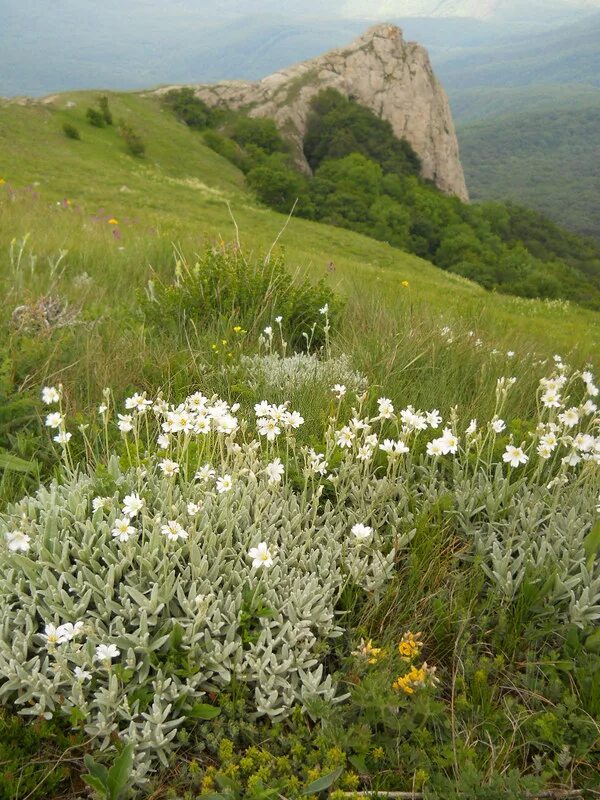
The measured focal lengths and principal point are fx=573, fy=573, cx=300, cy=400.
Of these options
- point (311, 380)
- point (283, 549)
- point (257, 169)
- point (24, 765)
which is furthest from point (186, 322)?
point (257, 169)

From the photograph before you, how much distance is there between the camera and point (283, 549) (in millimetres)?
2584

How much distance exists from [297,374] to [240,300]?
1.57 meters

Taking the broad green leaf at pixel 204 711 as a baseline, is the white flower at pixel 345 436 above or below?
above

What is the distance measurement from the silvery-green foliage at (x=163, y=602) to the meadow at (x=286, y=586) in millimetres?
14

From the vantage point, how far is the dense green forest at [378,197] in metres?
43.7

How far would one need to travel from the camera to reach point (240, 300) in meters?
5.29

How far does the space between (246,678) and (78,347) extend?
2743mm

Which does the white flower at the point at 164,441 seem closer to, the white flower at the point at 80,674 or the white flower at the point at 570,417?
the white flower at the point at 80,674

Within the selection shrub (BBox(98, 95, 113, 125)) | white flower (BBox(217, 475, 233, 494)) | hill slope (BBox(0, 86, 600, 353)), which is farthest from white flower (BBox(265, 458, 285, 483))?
shrub (BBox(98, 95, 113, 125))

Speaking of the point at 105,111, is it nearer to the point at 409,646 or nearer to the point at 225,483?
the point at 225,483

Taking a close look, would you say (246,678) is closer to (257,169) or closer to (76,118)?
(257,169)

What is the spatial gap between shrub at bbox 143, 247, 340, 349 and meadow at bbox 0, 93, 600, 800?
0.82 meters

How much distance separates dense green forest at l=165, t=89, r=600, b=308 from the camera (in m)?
43.7

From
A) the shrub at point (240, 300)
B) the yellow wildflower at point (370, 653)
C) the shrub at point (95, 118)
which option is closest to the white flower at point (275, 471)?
the yellow wildflower at point (370, 653)
